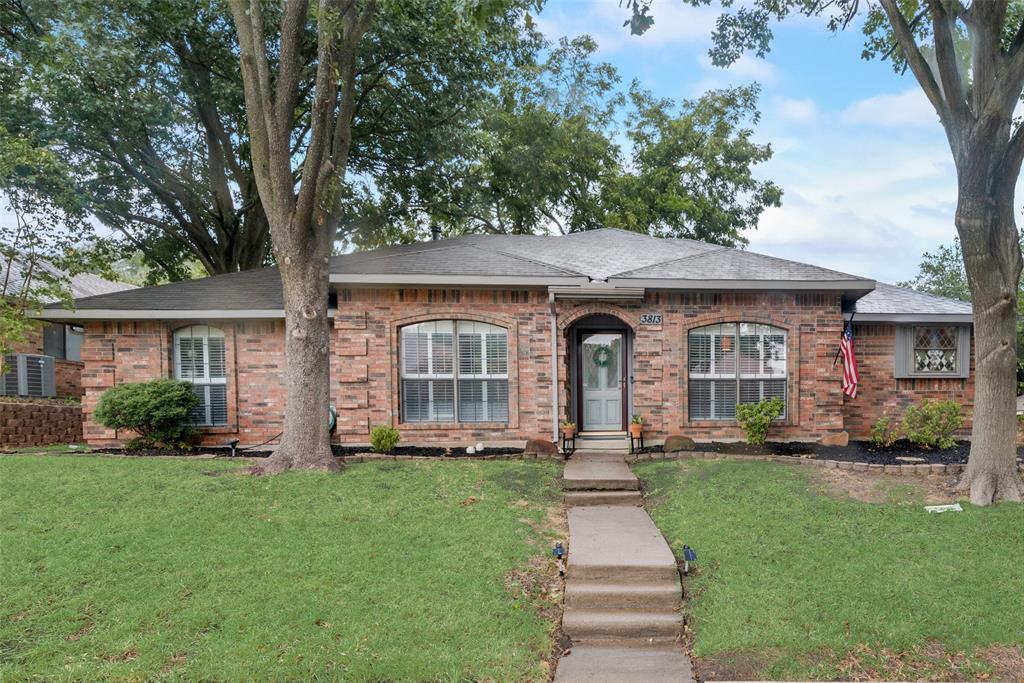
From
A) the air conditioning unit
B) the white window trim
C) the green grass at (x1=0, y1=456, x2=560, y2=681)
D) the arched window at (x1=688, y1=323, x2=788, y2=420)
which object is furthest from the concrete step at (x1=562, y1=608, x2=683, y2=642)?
the air conditioning unit

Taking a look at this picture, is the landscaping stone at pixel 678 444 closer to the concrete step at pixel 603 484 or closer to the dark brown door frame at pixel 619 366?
the dark brown door frame at pixel 619 366

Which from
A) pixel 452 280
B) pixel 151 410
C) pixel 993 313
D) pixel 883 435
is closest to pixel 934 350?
pixel 883 435

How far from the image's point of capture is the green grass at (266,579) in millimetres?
3631

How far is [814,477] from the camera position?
7.02m

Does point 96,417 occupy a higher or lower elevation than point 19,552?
higher

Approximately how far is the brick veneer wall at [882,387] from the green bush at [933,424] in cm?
160

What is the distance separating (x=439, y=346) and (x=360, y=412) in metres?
1.83

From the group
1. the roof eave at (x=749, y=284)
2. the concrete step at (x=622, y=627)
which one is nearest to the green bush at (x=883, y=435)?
the roof eave at (x=749, y=284)

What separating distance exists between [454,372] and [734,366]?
5122mm

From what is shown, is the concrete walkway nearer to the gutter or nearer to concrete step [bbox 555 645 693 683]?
concrete step [bbox 555 645 693 683]

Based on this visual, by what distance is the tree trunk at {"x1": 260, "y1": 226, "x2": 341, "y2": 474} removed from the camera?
24.1ft

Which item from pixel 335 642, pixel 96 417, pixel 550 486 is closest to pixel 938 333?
pixel 550 486

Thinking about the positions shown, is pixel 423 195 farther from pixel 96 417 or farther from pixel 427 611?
pixel 427 611

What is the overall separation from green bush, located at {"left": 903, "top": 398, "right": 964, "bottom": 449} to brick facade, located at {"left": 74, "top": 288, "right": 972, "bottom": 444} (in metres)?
1.09
